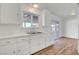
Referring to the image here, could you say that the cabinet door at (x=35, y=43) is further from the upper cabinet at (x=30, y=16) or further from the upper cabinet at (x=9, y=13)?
the upper cabinet at (x=9, y=13)

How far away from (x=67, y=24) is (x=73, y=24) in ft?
0.46

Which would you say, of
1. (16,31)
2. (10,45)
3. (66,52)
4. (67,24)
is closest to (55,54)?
(66,52)

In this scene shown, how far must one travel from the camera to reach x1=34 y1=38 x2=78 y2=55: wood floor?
1.95m

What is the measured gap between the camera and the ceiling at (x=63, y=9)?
195 centimetres

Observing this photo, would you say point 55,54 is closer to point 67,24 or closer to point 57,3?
point 67,24

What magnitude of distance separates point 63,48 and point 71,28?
42cm

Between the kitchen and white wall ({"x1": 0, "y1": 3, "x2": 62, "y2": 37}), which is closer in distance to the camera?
the kitchen

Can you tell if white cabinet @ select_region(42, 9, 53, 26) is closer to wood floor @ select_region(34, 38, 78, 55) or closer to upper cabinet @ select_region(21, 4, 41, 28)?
upper cabinet @ select_region(21, 4, 41, 28)

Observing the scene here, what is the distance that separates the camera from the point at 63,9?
207 cm

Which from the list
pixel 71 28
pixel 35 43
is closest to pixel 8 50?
pixel 35 43

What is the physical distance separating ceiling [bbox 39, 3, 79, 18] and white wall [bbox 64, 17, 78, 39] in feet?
0.37

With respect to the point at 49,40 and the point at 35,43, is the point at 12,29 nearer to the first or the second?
the point at 35,43

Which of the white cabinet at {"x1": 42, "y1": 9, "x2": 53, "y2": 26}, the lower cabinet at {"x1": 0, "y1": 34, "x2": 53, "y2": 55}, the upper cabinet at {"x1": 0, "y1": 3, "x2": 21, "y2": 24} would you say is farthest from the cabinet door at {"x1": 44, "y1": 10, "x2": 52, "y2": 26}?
the upper cabinet at {"x1": 0, "y1": 3, "x2": 21, "y2": 24}
